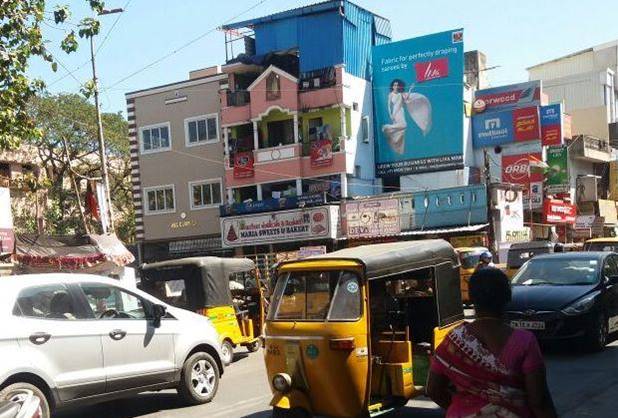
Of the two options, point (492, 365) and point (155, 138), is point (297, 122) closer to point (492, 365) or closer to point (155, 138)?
point (155, 138)

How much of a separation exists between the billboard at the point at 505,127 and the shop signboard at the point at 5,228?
84.7 feet

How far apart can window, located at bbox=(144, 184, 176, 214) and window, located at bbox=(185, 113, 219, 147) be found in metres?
3.06

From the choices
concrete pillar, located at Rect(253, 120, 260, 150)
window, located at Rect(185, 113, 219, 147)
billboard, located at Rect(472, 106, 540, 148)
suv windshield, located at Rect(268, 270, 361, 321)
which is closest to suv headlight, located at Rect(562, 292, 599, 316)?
suv windshield, located at Rect(268, 270, 361, 321)

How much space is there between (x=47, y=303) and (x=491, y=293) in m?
5.36

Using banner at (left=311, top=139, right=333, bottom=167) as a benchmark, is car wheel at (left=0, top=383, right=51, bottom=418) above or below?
below

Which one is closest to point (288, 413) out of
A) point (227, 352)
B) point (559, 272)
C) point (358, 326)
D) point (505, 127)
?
point (358, 326)

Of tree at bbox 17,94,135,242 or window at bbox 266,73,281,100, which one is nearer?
window at bbox 266,73,281,100

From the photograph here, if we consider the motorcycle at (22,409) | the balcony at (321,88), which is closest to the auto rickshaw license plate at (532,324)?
the motorcycle at (22,409)

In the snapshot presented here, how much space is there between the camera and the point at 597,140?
42.2 metres

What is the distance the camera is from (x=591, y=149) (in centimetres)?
4128

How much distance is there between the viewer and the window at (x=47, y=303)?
673 cm

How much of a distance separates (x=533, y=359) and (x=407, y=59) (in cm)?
3392

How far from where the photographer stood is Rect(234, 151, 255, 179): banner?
116ft

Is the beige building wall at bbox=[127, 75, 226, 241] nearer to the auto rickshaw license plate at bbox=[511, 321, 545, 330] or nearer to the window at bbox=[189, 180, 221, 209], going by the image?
the window at bbox=[189, 180, 221, 209]
